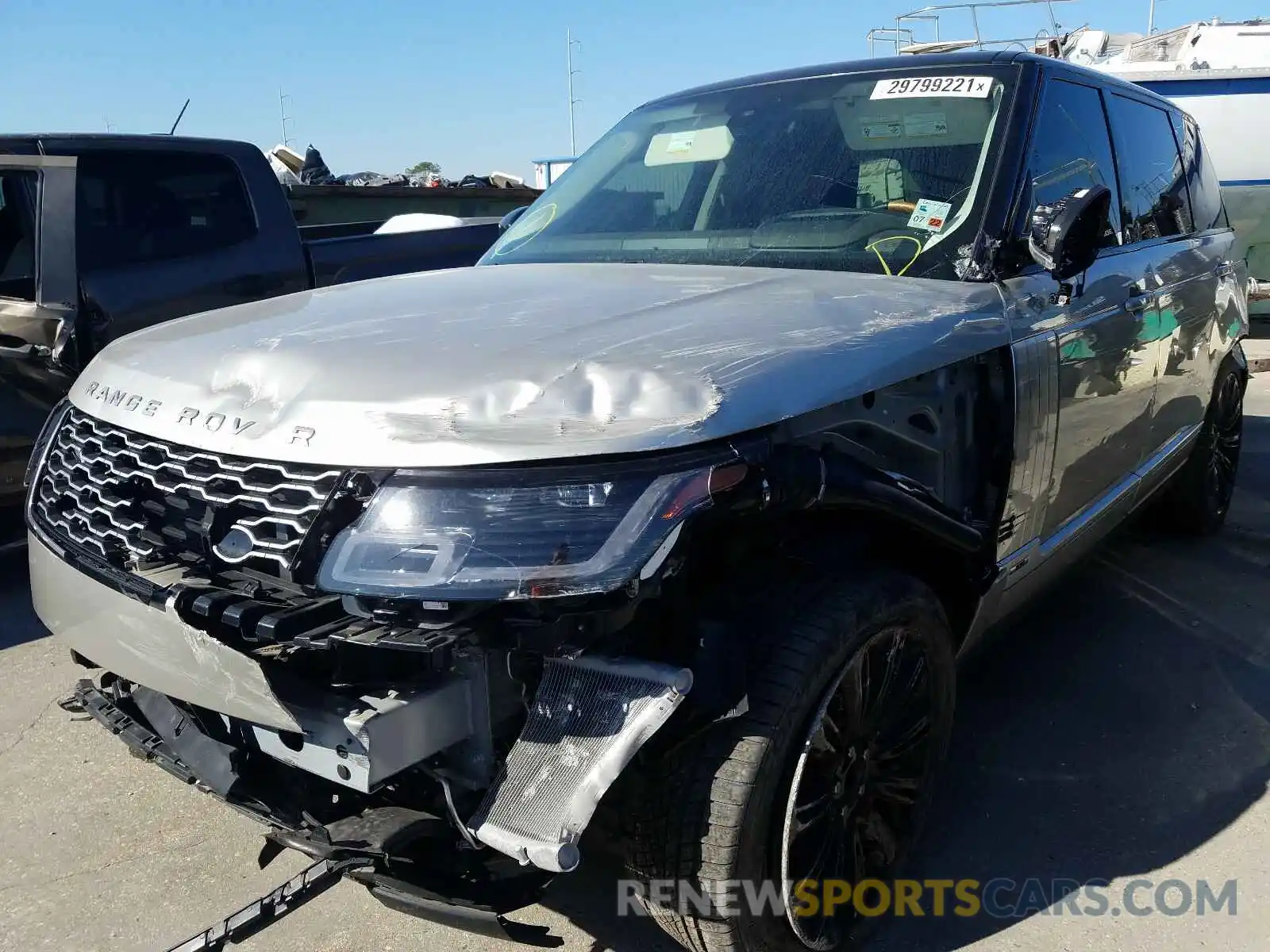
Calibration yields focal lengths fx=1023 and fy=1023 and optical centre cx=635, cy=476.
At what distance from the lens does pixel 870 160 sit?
2834 millimetres

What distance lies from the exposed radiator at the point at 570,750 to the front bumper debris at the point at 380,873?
115 mm

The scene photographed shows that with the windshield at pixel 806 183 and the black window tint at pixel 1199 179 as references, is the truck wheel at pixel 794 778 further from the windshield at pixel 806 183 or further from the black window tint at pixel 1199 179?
the black window tint at pixel 1199 179

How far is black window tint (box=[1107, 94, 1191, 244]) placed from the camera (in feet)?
11.6

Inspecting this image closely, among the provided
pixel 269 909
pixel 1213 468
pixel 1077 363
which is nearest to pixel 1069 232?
pixel 1077 363

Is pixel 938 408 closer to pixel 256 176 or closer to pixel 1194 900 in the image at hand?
pixel 1194 900

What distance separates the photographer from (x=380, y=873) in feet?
5.76

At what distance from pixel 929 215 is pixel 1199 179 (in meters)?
2.63

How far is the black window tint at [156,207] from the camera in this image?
4.74 metres

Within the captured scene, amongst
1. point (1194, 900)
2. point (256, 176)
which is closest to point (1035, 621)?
point (1194, 900)

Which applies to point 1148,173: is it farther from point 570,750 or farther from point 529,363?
point 570,750

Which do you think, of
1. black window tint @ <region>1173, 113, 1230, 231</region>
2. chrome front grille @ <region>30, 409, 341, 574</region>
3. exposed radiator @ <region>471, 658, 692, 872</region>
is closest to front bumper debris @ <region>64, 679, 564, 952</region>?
exposed radiator @ <region>471, 658, 692, 872</region>

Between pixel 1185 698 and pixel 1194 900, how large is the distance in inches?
43.7

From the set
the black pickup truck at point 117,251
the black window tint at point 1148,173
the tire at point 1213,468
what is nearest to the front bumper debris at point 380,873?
the black window tint at point 1148,173

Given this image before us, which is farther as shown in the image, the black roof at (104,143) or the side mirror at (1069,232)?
the black roof at (104,143)
